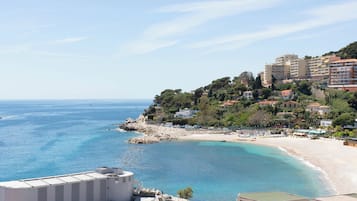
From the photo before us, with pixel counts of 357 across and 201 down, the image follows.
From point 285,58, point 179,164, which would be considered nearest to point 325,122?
point 179,164

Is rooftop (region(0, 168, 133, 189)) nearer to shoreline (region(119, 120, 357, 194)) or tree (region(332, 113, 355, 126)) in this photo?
shoreline (region(119, 120, 357, 194))

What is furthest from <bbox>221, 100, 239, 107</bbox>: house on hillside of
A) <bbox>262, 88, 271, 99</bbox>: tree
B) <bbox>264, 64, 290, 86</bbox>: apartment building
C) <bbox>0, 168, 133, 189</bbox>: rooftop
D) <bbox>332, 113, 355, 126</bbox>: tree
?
<bbox>0, 168, 133, 189</bbox>: rooftop

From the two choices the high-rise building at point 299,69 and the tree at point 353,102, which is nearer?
the tree at point 353,102

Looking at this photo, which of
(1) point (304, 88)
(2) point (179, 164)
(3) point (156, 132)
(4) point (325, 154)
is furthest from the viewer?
(1) point (304, 88)

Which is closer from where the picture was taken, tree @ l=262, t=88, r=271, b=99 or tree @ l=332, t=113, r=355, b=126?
tree @ l=332, t=113, r=355, b=126

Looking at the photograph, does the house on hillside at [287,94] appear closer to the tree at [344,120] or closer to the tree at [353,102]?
the tree at [353,102]

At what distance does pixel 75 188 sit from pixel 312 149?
1345 inches

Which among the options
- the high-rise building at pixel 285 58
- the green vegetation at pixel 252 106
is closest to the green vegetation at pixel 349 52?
the green vegetation at pixel 252 106

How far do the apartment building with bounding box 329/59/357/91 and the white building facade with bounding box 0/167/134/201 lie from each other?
64111mm

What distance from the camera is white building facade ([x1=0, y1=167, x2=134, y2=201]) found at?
14422 mm

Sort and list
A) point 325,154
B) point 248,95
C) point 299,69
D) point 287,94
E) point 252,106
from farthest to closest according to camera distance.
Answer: point 299,69
point 248,95
point 287,94
point 252,106
point 325,154

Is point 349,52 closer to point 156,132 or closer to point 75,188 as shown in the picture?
point 156,132

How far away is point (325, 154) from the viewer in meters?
41.5

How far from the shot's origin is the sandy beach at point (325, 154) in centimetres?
3008
